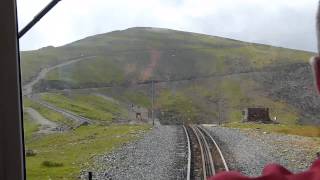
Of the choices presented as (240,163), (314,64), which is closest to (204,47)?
(240,163)

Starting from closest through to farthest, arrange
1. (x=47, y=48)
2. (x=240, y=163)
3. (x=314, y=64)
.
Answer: (x=314, y=64) < (x=240, y=163) < (x=47, y=48)

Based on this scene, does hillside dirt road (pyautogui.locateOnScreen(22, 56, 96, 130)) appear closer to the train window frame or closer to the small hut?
the train window frame

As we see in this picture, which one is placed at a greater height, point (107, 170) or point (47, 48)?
point (47, 48)

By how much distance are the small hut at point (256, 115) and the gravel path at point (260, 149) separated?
0.03m

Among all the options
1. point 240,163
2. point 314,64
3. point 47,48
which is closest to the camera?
point 314,64

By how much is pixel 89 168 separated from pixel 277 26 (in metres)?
0.58

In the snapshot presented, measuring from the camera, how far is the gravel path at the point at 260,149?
3.65ft

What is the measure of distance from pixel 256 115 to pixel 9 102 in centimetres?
60

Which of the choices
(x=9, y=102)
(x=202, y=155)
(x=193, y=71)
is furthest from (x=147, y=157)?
(x=9, y=102)

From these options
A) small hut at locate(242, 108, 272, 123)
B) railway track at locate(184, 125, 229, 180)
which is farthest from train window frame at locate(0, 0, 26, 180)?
small hut at locate(242, 108, 272, 123)

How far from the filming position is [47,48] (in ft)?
4.13

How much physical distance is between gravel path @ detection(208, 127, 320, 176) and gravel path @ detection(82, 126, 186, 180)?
100 mm

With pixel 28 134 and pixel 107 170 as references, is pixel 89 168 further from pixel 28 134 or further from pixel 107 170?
pixel 28 134

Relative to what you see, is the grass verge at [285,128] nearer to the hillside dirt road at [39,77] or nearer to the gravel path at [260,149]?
the gravel path at [260,149]
